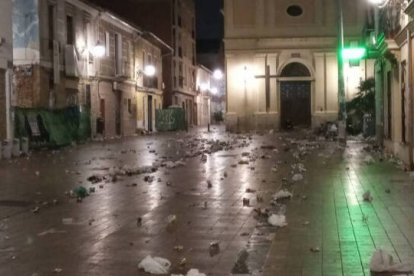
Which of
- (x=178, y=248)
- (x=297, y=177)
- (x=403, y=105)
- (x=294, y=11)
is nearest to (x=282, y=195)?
(x=297, y=177)

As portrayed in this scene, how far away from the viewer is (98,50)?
3812 centimetres

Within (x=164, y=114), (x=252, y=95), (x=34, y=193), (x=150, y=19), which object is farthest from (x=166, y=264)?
(x=150, y=19)

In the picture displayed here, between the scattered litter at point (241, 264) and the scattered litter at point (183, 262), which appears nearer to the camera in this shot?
the scattered litter at point (241, 264)

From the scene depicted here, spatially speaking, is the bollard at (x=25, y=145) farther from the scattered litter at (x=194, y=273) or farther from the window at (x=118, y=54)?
the scattered litter at (x=194, y=273)

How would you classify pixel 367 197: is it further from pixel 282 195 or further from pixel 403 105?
pixel 403 105

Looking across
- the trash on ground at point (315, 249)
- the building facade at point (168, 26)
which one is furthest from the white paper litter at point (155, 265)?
the building facade at point (168, 26)

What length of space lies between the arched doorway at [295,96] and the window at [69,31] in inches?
714

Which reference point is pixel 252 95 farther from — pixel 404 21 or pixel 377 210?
pixel 377 210

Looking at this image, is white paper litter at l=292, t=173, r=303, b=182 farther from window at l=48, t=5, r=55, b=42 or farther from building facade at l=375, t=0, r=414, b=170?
window at l=48, t=5, r=55, b=42

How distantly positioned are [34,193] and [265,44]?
38.2m

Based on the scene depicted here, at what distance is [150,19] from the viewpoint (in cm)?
6606

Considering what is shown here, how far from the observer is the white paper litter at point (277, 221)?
905 centimetres

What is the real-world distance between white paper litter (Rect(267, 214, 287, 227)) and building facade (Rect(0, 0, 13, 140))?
1699cm

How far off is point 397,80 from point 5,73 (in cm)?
1305
